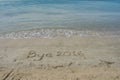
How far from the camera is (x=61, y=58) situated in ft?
25.6

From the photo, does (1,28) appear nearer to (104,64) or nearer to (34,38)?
(34,38)

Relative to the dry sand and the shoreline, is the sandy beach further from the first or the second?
the shoreline

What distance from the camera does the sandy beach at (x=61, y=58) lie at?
632 cm

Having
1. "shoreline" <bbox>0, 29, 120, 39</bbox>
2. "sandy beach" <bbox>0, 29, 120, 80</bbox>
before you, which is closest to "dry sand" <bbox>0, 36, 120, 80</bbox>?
"sandy beach" <bbox>0, 29, 120, 80</bbox>

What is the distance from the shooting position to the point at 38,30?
12.1 m

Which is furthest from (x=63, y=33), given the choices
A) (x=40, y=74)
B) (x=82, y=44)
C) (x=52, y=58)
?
(x=40, y=74)

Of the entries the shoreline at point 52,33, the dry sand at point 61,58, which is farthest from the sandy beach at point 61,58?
the shoreline at point 52,33

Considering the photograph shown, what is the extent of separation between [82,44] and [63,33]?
2.29m

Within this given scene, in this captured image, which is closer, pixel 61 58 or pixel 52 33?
pixel 61 58

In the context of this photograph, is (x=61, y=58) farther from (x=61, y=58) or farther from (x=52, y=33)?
(x=52, y=33)

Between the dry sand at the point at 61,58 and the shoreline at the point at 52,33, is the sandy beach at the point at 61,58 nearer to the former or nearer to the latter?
the dry sand at the point at 61,58

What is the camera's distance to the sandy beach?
20.7 ft

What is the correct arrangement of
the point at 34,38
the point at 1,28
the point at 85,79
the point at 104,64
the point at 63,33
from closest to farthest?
1. the point at 85,79
2. the point at 104,64
3. the point at 34,38
4. the point at 63,33
5. the point at 1,28

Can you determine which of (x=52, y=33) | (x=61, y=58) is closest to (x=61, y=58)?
(x=61, y=58)
